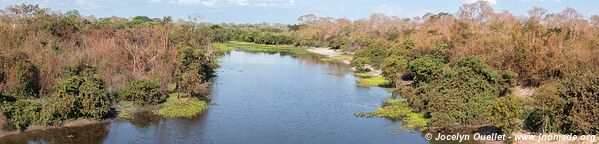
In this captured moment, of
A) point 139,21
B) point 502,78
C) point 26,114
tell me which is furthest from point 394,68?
point 139,21

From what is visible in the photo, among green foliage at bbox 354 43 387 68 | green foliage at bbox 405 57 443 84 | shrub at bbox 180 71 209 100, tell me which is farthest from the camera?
green foliage at bbox 354 43 387 68

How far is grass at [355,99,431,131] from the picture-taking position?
38281 mm

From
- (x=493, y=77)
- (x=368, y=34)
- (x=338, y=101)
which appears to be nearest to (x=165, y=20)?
(x=338, y=101)

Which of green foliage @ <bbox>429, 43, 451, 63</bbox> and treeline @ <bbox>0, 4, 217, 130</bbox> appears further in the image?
green foliage @ <bbox>429, 43, 451, 63</bbox>

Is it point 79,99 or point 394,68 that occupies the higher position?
point 394,68

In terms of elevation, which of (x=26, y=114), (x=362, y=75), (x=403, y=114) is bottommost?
(x=362, y=75)

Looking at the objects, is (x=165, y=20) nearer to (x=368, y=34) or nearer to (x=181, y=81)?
(x=181, y=81)

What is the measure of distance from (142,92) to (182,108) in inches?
132

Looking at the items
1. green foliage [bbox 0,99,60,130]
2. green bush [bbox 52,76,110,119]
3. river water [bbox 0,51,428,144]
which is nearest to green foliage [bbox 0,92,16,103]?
green foliage [bbox 0,99,60,130]

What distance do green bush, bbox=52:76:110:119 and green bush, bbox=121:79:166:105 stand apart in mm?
4961

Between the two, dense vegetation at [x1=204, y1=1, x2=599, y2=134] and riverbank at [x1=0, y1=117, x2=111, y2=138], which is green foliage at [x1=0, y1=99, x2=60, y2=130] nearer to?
riverbank at [x1=0, y1=117, x2=111, y2=138]

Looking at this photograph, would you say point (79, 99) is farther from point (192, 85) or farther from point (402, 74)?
point (402, 74)

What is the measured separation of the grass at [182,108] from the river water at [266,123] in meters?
0.82

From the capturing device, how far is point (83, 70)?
44.0 metres
